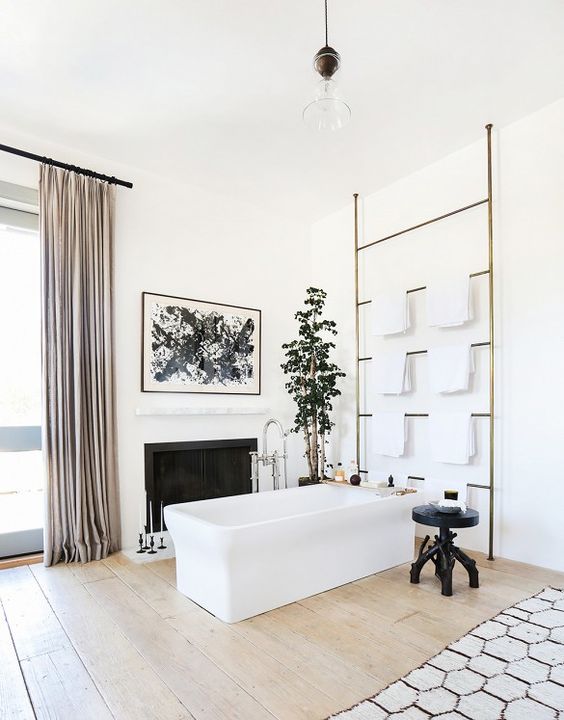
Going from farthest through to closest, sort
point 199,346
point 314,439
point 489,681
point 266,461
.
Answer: point 314,439 → point 266,461 → point 199,346 → point 489,681

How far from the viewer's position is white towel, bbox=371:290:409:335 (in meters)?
4.06

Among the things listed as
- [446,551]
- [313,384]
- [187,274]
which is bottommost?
[446,551]

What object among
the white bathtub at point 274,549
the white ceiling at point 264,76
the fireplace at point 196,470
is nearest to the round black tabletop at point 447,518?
the white bathtub at point 274,549

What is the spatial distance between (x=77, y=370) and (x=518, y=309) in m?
3.12

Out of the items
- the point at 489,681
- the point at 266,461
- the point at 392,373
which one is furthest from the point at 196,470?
the point at 489,681

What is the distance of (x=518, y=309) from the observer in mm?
3424

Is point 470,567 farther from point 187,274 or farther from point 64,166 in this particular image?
point 64,166

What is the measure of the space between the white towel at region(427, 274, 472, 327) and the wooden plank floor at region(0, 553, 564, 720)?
5.71 feet

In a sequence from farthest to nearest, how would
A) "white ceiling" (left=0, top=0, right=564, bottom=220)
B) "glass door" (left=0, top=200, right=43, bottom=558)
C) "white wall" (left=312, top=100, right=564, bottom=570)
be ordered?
"glass door" (left=0, top=200, right=43, bottom=558), "white wall" (left=312, top=100, right=564, bottom=570), "white ceiling" (left=0, top=0, right=564, bottom=220)

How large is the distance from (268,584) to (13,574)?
1.75 metres

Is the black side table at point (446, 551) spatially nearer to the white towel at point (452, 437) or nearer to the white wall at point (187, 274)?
the white towel at point (452, 437)

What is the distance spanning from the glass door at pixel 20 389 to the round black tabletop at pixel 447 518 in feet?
8.80

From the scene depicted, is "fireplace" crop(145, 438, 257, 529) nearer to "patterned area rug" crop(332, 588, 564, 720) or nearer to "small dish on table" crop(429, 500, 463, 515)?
"small dish on table" crop(429, 500, 463, 515)

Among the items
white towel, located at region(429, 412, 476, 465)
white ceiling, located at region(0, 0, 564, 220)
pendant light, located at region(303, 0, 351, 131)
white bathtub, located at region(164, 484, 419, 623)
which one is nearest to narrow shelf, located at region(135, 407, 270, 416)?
white bathtub, located at region(164, 484, 419, 623)
